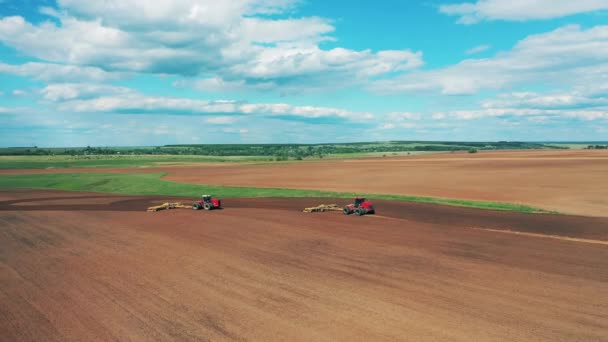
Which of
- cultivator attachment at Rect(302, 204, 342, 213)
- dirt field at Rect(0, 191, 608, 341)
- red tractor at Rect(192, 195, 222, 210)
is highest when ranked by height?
red tractor at Rect(192, 195, 222, 210)

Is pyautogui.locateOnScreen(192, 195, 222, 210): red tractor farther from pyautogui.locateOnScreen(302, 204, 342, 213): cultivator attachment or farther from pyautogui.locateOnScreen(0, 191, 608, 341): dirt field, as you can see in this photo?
pyautogui.locateOnScreen(302, 204, 342, 213): cultivator attachment

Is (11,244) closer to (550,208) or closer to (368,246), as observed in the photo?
(368,246)

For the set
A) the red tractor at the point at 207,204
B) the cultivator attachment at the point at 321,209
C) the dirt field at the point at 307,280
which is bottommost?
the dirt field at the point at 307,280

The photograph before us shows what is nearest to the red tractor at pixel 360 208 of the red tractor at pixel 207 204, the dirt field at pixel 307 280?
the dirt field at pixel 307 280

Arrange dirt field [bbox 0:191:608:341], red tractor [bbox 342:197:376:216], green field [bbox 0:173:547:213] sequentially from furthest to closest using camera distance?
green field [bbox 0:173:547:213] < red tractor [bbox 342:197:376:216] < dirt field [bbox 0:191:608:341]

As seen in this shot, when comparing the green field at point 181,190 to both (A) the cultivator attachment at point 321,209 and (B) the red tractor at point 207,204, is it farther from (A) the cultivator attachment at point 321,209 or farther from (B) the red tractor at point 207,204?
(B) the red tractor at point 207,204

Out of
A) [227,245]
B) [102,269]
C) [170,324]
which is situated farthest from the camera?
[227,245]

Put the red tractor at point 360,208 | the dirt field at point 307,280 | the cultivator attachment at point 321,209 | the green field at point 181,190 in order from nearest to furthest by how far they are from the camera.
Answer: the dirt field at point 307,280
the red tractor at point 360,208
the cultivator attachment at point 321,209
the green field at point 181,190

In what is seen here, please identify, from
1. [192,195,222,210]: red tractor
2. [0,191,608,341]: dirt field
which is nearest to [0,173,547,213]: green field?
[0,191,608,341]: dirt field

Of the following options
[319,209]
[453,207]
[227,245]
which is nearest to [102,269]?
[227,245]
